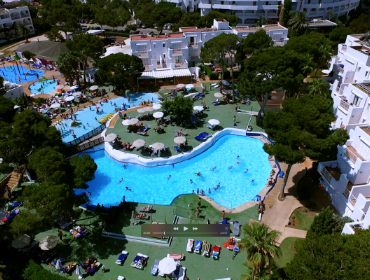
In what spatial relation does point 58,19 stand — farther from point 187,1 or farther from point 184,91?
point 184,91

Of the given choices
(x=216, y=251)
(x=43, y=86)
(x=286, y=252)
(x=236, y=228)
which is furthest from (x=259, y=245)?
(x=43, y=86)

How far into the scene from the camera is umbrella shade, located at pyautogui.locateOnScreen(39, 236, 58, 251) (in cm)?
2358

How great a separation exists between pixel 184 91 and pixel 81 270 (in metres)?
34.5

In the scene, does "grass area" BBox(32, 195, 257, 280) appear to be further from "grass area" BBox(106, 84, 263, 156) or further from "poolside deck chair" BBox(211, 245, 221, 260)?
"grass area" BBox(106, 84, 263, 156)

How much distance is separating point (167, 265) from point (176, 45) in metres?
44.5

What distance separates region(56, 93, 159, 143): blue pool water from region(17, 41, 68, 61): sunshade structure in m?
23.6

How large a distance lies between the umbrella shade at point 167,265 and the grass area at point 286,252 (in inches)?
342

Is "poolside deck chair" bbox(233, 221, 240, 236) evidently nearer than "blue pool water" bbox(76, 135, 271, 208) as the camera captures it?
Yes

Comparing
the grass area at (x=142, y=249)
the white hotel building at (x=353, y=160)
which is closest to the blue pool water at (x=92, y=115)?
the grass area at (x=142, y=249)

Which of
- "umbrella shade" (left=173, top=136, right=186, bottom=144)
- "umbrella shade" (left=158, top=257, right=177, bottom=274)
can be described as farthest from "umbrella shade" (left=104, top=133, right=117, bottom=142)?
"umbrella shade" (left=158, top=257, right=177, bottom=274)

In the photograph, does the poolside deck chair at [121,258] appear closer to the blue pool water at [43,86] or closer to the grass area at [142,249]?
the grass area at [142,249]

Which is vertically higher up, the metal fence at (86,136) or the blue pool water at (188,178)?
the metal fence at (86,136)

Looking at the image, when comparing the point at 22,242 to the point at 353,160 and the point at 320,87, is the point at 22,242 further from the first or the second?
the point at 320,87

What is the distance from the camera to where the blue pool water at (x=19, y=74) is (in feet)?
193
